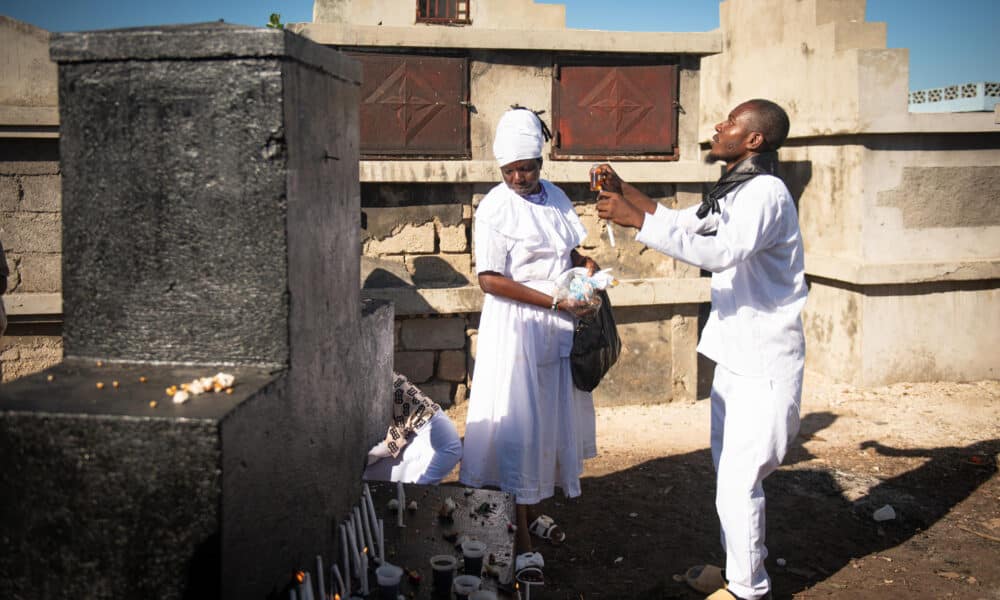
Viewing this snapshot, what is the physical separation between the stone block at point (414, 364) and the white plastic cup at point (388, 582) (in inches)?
176

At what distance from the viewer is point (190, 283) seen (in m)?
2.22

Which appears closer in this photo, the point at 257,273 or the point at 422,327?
the point at 257,273

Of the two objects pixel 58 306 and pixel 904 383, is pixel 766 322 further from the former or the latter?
pixel 58 306

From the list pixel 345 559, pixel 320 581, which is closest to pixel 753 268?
pixel 345 559

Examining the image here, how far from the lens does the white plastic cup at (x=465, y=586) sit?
2730mm

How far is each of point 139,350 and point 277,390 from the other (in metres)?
0.40

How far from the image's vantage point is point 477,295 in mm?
7047

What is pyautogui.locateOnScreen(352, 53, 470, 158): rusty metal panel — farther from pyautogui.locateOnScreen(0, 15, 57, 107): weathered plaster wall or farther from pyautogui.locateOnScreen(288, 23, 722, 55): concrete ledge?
pyautogui.locateOnScreen(0, 15, 57, 107): weathered plaster wall

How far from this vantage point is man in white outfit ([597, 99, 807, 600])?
11.8 ft

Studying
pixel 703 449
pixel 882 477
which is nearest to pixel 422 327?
pixel 703 449

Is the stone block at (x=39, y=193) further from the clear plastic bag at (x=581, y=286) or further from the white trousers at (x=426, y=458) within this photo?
the clear plastic bag at (x=581, y=286)

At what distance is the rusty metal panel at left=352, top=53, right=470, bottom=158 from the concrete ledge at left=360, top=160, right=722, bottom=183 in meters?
0.16

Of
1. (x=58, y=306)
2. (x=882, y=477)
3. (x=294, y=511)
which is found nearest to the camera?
(x=294, y=511)

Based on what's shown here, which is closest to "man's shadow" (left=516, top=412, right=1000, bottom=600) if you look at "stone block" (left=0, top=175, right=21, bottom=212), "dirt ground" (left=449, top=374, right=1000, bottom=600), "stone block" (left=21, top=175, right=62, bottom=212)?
"dirt ground" (left=449, top=374, right=1000, bottom=600)
